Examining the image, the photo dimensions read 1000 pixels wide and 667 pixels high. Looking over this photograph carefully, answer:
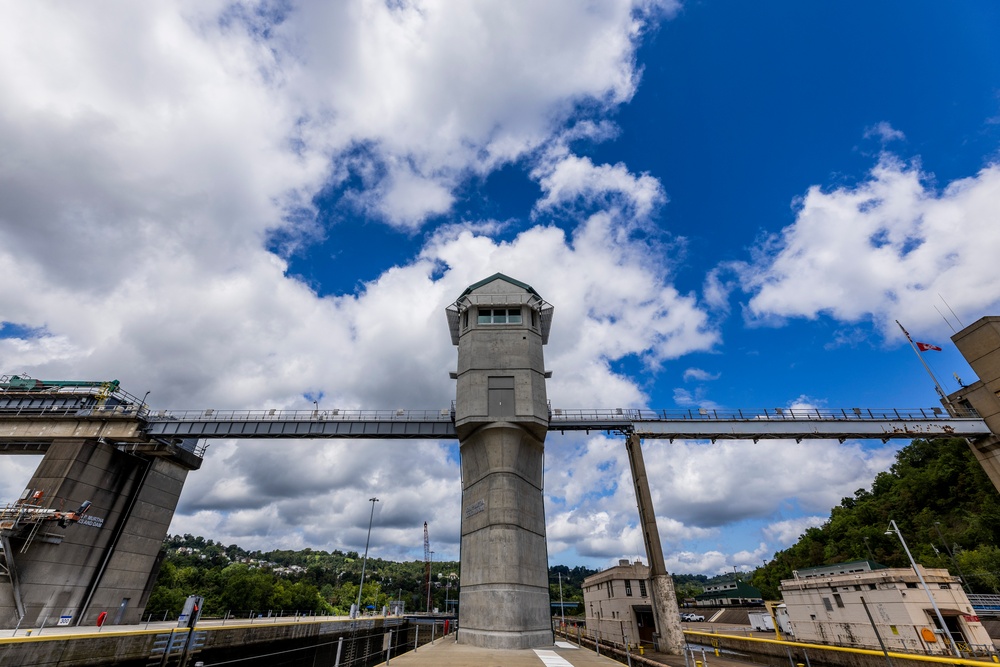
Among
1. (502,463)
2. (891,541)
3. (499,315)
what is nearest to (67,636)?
(502,463)

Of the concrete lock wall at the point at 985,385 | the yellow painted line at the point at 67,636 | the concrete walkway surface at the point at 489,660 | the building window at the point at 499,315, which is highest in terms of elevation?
the building window at the point at 499,315

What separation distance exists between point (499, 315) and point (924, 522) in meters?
82.6

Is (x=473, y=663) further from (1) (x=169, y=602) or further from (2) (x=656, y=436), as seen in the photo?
(1) (x=169, y=602)

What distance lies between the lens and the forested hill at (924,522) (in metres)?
Result: 51.8

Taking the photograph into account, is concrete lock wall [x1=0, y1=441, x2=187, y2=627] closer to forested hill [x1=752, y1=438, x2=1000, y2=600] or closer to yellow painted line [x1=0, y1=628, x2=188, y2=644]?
yellow painted line [x1=0, y1=628, x2=188, y2=644]

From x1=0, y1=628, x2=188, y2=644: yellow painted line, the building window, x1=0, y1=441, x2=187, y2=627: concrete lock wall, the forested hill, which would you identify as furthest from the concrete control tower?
the forested hill

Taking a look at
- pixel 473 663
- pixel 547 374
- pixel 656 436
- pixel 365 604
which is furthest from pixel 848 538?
pixel 365 604

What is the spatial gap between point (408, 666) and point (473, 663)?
2980 millimetres

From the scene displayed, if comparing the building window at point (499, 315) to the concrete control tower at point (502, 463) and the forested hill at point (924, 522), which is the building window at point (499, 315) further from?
the forested hill at point (924, 522)

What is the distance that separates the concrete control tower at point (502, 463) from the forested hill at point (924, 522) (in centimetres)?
4605

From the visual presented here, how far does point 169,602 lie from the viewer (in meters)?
60.2

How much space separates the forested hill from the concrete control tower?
151 ft

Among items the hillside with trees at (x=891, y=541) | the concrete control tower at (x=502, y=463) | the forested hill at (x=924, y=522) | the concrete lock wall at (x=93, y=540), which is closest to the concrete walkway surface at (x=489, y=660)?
the concrete control tower at (x=502, y=463)

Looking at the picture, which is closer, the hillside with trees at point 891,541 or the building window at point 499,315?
the building window at point 499,315
